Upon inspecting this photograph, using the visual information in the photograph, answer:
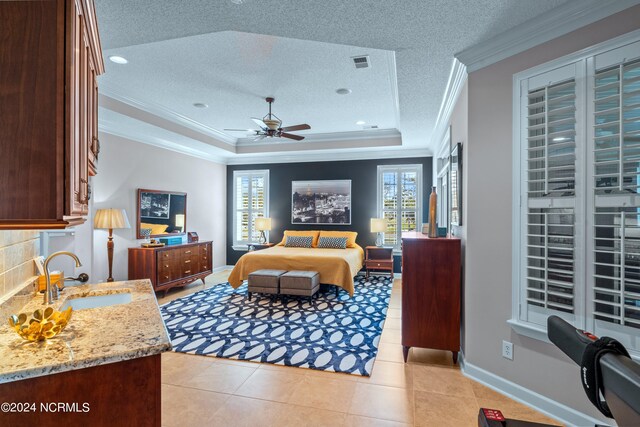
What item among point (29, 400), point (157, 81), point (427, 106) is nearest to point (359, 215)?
point (427, 106)

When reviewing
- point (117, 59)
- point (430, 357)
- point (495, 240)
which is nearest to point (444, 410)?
point (430, 357)

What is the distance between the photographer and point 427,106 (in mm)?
4105

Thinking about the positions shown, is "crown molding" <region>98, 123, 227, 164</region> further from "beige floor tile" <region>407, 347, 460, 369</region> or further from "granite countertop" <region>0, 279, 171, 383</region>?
"beige floor tile" <region>407, 347, 460, 369</region>

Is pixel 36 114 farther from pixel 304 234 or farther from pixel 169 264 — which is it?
pixel 304 234

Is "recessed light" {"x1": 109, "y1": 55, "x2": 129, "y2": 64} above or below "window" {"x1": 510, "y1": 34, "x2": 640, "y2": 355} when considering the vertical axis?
above

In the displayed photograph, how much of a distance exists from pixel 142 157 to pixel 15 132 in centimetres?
493

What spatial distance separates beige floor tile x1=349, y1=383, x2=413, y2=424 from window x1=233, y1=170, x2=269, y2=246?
5715 mm

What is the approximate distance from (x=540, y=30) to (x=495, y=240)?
5.05 ft

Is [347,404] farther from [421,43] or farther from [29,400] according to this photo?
[421,43]

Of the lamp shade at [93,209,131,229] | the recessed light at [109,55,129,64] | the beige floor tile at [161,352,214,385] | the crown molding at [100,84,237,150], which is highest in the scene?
the recessed light at [109,55,129,64]

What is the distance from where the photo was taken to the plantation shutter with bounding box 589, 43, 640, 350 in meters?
1.83

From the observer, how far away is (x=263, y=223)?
7.44 m

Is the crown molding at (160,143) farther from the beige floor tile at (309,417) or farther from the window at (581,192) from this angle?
the window at (581,192)

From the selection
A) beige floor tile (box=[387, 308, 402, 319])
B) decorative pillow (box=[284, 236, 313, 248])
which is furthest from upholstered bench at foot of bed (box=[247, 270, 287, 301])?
decorative pillow (box=[284, 236, 313, 248])
